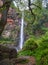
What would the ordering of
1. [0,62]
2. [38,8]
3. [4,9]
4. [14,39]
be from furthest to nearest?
[14,39] < [38,8] < [4,9] < [0,62]

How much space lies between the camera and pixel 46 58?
23.7 ft

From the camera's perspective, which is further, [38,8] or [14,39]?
[14,39]

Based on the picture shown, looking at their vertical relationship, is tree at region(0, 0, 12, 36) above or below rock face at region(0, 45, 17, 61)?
above

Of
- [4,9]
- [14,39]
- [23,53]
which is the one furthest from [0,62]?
[14,39]

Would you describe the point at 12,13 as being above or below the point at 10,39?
above

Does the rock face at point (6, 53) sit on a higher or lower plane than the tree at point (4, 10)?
lower

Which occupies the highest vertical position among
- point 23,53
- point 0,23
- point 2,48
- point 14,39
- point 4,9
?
point 4,9

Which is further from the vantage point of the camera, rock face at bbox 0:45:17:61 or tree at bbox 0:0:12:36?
rock face at bbox 0:45:17:61

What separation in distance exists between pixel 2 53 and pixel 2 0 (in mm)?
1947

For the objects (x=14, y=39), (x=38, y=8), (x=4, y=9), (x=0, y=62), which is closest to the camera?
(x=0, y=62)

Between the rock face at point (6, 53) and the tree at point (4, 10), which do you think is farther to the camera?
the rock face at point (6, 53)

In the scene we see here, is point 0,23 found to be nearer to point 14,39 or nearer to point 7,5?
point 7,5

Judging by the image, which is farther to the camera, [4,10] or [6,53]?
[4,10]

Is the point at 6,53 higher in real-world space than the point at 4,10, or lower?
lower
